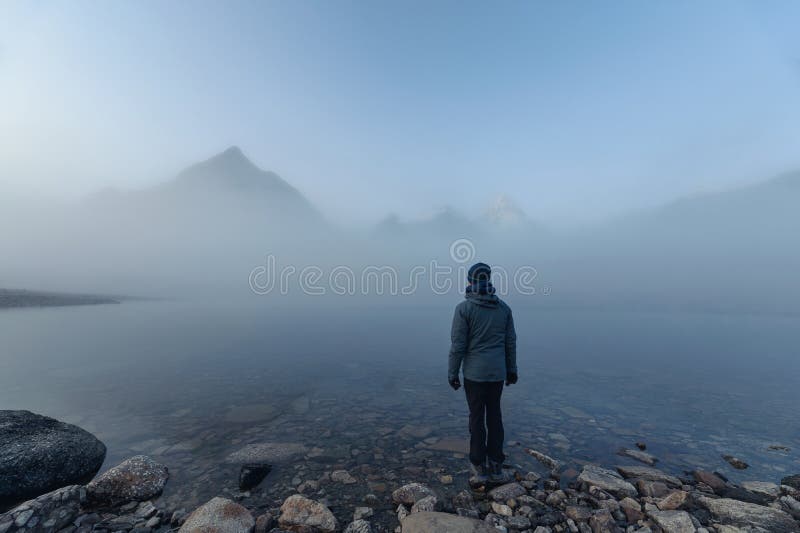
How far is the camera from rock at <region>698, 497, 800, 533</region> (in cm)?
458

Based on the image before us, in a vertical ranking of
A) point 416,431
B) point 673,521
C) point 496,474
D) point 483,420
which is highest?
point 483,420

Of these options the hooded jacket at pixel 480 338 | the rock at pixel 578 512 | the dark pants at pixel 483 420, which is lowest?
the rock at pixel 578 512

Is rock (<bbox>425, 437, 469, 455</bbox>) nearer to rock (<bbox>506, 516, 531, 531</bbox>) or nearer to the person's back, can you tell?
the person's back

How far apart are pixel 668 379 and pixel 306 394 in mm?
18220

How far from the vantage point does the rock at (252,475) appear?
6.03 metres

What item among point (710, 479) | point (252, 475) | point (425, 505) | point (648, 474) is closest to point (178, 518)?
point (252, 475)

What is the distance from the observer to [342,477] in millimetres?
6512

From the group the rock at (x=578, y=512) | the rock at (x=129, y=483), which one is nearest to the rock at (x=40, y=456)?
the rock at (x=129, y=483)

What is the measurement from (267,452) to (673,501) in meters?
7.80

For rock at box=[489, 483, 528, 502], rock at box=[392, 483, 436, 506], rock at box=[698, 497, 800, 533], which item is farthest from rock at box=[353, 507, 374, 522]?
rock at box=[698, 497, 800, 533]

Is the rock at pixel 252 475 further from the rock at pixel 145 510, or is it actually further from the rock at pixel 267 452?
the rock at pixel 145 510

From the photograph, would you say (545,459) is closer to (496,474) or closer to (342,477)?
(496,474)

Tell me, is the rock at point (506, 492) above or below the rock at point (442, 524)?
below

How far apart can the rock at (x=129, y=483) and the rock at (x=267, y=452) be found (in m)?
1.51
